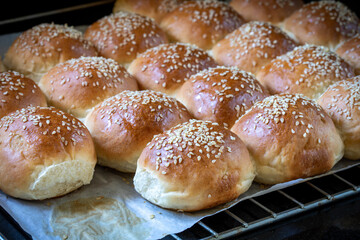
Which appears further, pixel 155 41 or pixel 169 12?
pixel 169 12

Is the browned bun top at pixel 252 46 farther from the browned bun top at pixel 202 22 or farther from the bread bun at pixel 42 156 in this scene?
the bread bun at pixel 42 156

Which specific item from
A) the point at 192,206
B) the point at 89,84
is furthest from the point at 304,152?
the point at 89,84

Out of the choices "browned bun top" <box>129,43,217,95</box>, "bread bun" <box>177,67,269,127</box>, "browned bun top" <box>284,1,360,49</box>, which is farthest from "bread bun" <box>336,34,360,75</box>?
"browned bun top" <box>129,43,217,95</box>

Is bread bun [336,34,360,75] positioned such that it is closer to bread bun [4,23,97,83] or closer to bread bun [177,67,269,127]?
bread bun [177,67,269,127]

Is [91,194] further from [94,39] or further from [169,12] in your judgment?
[169,12]

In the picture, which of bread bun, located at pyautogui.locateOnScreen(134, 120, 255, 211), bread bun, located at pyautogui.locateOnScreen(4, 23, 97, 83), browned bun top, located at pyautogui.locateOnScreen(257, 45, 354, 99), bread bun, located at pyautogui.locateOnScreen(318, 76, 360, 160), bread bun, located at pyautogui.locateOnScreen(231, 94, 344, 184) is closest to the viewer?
bread bun, located at pyautogui.locateOnScreen(134, 120, 255, 211)

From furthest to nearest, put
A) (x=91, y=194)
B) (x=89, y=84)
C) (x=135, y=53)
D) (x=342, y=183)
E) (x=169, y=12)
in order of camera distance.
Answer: (x=169, y=12), (x=135, y=53), (x=89, y=84), (x=342, y=183), (x=91, y=194)

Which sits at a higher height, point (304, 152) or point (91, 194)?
point (304, 152)
